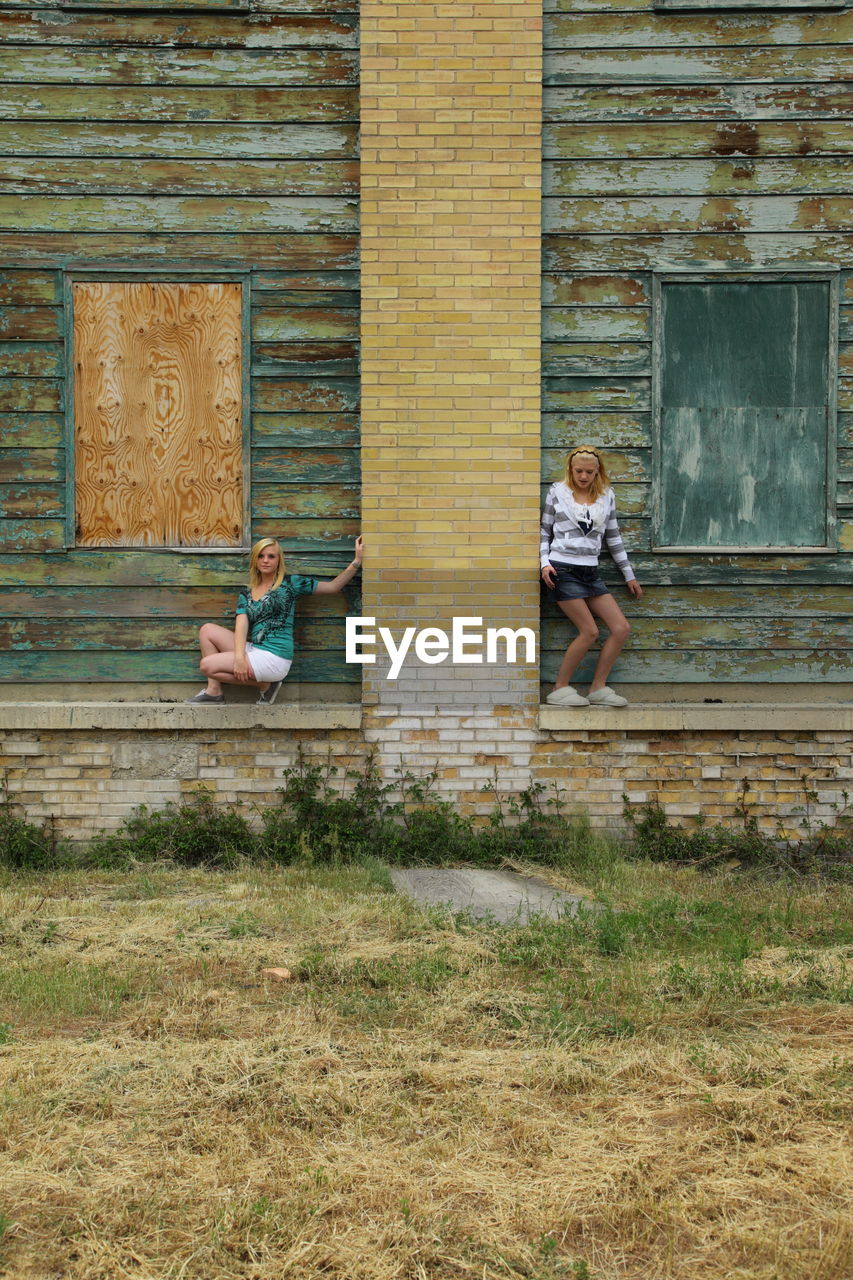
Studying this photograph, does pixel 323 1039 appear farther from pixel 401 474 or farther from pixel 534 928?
pixel 401 474

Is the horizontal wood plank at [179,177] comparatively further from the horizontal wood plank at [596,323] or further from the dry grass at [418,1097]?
the dry grass at [418,1097]

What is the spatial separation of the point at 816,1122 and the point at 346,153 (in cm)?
601

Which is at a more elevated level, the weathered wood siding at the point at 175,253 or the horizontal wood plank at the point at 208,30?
the horizontal wood plank at the point at 208,30

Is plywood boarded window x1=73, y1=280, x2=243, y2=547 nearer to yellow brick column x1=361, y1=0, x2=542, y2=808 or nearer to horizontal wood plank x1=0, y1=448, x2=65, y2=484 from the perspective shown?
horizontal wood plank x1=0, y1=448, x2=65, y2=484

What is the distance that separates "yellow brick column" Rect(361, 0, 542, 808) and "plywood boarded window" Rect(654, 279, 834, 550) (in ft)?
3.01

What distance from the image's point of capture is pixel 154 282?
729 centimetres

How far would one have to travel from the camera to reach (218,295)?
729 centimetres

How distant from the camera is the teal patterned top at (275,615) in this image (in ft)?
23.3

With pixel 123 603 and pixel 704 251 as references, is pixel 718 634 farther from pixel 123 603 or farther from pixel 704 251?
pixel 123 603

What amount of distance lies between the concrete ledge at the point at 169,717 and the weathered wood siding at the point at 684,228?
147 cm

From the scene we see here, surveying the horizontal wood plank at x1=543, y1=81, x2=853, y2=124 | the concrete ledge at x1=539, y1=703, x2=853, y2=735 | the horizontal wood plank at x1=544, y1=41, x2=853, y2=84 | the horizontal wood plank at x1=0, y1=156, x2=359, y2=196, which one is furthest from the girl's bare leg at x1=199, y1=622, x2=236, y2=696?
the horizontal wood plank at x1=544, y1=41, x2=853, y2=84

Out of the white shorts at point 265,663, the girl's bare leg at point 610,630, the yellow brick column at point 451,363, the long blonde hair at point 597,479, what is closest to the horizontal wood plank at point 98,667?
the white shorts at point 265,663

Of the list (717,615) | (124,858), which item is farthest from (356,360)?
(124,858)

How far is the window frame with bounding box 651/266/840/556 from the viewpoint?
23.9 feet
